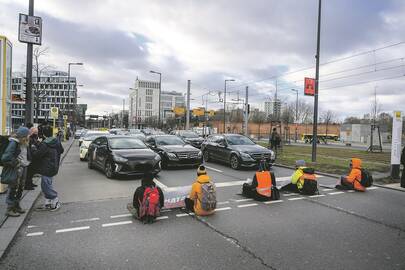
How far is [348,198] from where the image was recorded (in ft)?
28.2

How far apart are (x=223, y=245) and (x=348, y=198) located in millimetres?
5029

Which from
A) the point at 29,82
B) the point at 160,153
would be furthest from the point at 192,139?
the point at 29,82

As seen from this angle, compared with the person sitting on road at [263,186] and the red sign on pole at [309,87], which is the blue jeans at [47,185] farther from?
the red sign on pole at [309,87]

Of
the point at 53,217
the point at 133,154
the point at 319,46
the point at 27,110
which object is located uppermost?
the point at 319,46

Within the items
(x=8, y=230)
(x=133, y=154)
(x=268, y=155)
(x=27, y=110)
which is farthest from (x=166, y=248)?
(x=268, y=155)

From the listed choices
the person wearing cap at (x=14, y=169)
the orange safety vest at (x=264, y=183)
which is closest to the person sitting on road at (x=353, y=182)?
the orange safety vest at (x=264, y=183)

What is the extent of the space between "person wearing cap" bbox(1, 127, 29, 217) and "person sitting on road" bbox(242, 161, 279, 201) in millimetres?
5055

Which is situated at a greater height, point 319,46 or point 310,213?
point 319,46

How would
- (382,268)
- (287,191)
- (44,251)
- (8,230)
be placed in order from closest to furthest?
(382,268) < (44,251) < (8,230) < (287,191)

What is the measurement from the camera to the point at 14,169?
20.4 feet

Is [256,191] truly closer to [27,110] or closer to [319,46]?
[27,110]

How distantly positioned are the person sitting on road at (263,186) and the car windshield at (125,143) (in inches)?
222

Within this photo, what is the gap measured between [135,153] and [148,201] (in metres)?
5.55

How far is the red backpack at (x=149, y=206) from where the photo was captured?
607cm
